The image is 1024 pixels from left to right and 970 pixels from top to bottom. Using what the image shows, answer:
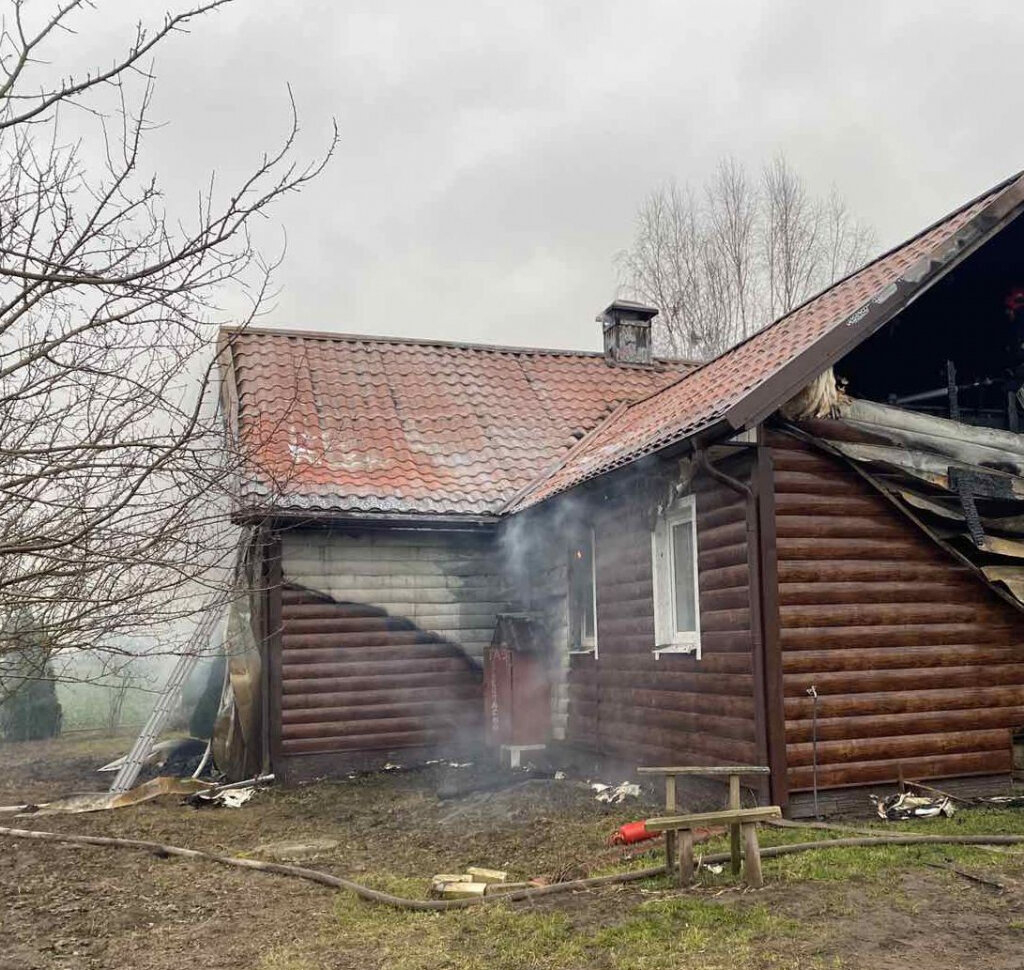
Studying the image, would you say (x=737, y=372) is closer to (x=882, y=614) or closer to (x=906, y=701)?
(x=882, y=614)

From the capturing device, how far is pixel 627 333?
59.4 feet

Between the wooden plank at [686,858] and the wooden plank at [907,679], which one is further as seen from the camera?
the wooden plank at [907,679]

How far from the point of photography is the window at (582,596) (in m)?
11.8

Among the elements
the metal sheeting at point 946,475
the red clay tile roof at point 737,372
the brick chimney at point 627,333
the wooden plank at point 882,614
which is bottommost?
the wooden plank at point 882,614

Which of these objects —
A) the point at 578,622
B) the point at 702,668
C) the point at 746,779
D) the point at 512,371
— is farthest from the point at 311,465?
the point at 746,779

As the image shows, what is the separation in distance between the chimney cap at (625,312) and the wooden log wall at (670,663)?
7389 mm

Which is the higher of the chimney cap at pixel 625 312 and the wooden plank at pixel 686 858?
the chimney cap at pixel 625 312

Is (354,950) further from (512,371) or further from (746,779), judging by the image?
(512,371)

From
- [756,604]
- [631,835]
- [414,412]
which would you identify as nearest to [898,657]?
[756,604]

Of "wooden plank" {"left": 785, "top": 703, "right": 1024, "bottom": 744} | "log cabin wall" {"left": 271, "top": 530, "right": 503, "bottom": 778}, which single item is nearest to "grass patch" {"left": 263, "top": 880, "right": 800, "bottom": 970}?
"wooden plank" {"left": 785, "top": 703, "right": 1024, "bottom": 744}

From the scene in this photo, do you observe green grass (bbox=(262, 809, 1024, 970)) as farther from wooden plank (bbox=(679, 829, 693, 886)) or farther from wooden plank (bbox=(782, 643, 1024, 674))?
wooden plank (bbox=(782, 643, 1024, 674))

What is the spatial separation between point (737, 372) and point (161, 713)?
8.33 m

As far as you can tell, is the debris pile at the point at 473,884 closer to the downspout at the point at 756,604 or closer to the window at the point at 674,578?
the downspout at the point at 756,604

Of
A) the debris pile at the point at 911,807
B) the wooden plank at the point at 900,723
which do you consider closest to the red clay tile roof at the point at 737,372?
the wooden plank at the point at 900,723
